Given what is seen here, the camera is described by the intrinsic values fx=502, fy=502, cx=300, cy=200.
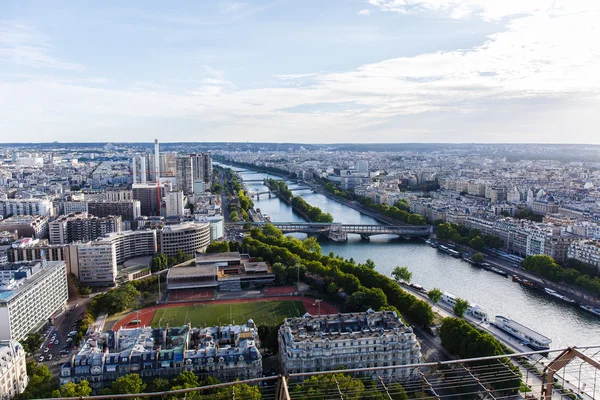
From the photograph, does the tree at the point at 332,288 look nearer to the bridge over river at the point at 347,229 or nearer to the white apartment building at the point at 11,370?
the white apartment building at the point at 11,370

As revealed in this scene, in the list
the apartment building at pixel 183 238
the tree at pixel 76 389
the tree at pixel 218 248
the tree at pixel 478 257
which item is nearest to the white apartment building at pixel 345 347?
the tree at pixel 76 389

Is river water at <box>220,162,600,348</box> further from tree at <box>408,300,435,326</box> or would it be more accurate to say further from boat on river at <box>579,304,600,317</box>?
tree at <box>408,300,435,326</box>

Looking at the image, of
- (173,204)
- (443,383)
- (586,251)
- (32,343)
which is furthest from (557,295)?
(173,204)

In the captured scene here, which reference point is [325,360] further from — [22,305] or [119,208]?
[119,208]

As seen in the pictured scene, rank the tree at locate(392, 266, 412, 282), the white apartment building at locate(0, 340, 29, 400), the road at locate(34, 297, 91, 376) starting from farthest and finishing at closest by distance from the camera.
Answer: the tree at locate(392, 266, 412, 282)
the road at locate(34, 297, 91, 376)
the white apartment building at locate(0, 340, 29, 400)

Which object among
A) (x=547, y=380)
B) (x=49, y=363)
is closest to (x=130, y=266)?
(x=49, y=363)

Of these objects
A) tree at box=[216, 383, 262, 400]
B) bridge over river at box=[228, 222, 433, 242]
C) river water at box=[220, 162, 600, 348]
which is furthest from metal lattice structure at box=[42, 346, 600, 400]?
bridge over river at box=[228, 222, 433, 242]
